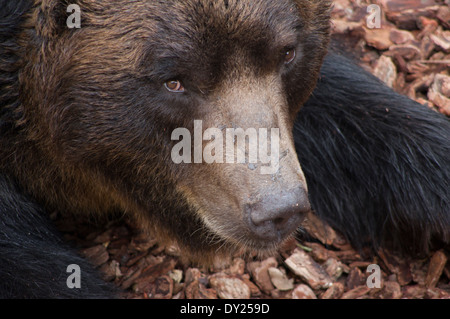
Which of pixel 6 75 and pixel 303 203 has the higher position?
pixel 6 75

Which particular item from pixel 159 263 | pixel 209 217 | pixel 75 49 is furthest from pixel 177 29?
pixel 159 263

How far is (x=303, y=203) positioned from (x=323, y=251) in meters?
1.71

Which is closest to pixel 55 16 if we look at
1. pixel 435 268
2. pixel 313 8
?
pixel 313 8

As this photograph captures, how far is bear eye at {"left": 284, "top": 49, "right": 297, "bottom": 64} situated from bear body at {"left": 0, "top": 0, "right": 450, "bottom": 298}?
0.04 ft

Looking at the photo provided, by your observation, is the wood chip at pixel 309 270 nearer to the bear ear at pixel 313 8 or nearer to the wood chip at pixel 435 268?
the wood chip at pixel 435 268

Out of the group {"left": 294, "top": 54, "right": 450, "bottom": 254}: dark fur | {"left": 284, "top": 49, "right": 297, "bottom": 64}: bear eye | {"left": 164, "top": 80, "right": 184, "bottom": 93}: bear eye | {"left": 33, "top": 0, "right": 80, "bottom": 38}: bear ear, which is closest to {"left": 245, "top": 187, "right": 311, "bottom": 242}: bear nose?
{"left": 164, "top": 80, "right": 184, "bottom": 93}: bear eye

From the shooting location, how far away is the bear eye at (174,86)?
145 inches

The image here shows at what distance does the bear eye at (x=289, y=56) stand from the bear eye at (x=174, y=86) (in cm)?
71

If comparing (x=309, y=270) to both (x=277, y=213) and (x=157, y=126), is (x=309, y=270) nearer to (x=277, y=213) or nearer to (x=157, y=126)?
(x=277, y=213)

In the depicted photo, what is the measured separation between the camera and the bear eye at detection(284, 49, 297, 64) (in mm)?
3984

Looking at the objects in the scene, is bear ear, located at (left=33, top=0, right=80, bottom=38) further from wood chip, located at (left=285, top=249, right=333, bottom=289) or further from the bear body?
wood chip, located at (left=285, top=249, right=333, bottom=289)
